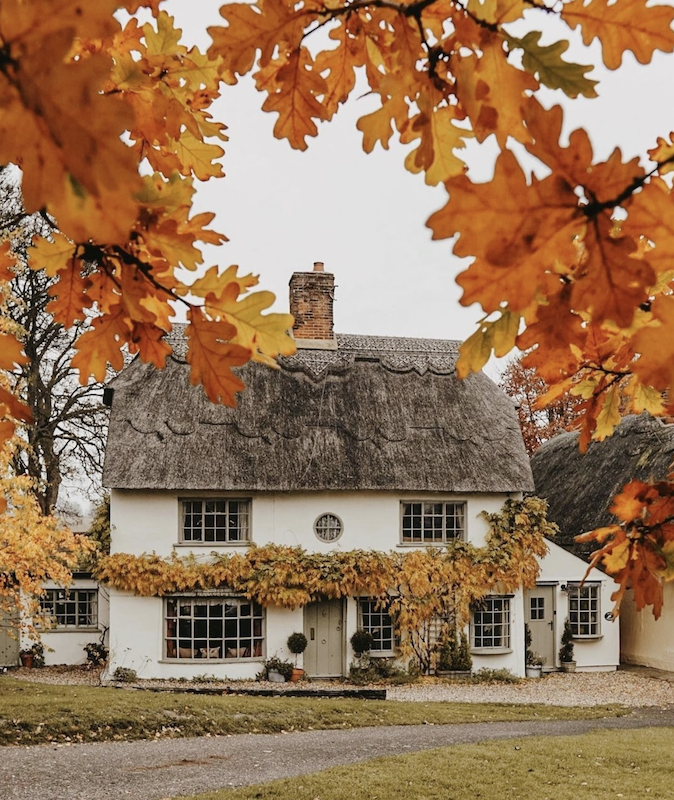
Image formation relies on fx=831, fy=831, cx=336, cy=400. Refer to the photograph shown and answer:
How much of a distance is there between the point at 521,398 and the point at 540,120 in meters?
32.1

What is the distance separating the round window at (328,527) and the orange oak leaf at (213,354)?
15925mm

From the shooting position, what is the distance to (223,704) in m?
12.8

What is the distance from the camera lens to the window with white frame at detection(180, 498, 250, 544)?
1678 cm

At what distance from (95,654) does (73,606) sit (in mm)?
1344

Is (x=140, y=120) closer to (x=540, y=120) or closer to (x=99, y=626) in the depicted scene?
(x=540, y=120)

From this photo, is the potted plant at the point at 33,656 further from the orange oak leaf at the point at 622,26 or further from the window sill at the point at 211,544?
the orange oak leaf at the point at 622,26

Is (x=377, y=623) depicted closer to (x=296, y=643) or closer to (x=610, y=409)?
(x=296, y=643)

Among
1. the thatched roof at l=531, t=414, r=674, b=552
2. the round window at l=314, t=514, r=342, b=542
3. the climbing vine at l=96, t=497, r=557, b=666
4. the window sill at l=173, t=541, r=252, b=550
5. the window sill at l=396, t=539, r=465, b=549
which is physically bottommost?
the climbing vine at l=96, t=497, r=557, b=666

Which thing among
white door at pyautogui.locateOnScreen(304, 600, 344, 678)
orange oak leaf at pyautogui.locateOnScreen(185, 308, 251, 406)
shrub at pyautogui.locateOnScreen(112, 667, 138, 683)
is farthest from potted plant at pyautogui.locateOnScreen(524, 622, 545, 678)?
orange oak leaf at pyautogui.locateOnScreen(185, 308, 251, 406)

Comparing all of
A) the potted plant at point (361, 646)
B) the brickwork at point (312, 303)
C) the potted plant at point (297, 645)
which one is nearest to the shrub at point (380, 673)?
the potted plant at point (361, 646)

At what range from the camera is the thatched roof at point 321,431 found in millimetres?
16781

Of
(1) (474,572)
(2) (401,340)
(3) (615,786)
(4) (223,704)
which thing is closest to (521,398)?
(2) (401,340)

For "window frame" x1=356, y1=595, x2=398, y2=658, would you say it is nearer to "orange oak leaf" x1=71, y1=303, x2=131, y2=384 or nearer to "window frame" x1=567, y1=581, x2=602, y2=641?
"window frame" x1=567, y1=581, x2=602, y2=641

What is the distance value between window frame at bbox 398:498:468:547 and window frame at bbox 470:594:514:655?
4.69 feet
